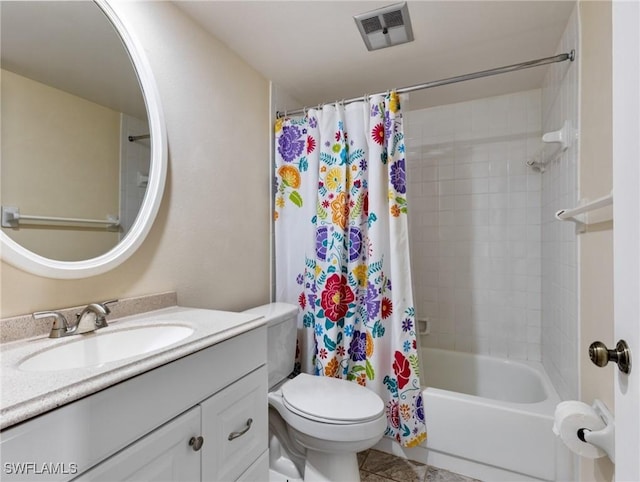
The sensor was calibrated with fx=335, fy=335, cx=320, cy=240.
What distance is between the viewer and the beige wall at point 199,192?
1.20 meters

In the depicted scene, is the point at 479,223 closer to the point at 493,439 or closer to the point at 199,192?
the point at 493,439

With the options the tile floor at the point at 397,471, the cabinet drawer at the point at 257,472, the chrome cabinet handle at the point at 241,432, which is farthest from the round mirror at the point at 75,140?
the tile floor at the point at 397,471

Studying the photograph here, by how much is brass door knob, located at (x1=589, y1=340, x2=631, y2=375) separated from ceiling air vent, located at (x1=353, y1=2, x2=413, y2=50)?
144 cm

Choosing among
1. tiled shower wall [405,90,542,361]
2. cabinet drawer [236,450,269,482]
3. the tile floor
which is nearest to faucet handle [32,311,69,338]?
cabinet drawer [236,450,269,482]

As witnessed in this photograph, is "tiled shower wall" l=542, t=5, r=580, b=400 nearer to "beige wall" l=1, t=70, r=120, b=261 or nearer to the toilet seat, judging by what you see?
the toilet seat

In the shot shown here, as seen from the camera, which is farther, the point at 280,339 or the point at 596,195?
the point at 280,339

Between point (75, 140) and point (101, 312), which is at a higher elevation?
point (75, 140)

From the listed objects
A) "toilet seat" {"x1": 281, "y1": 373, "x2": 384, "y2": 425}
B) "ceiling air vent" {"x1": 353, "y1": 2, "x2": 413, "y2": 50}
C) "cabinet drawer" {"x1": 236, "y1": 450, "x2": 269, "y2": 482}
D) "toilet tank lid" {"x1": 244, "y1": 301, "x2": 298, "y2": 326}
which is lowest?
"cabinet drawer" {"x1": 236, "y1": 450, "x2": 269, "y2": 482}

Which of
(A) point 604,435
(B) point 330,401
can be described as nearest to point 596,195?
(A) point 604,435

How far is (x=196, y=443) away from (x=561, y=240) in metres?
1.82

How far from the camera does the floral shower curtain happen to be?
170 centimetres

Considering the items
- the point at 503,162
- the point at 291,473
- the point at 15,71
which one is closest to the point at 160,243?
the point at 15,71

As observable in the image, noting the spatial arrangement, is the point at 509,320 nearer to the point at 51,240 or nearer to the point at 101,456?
the point at 101,456

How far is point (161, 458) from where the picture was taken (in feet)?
2.64
